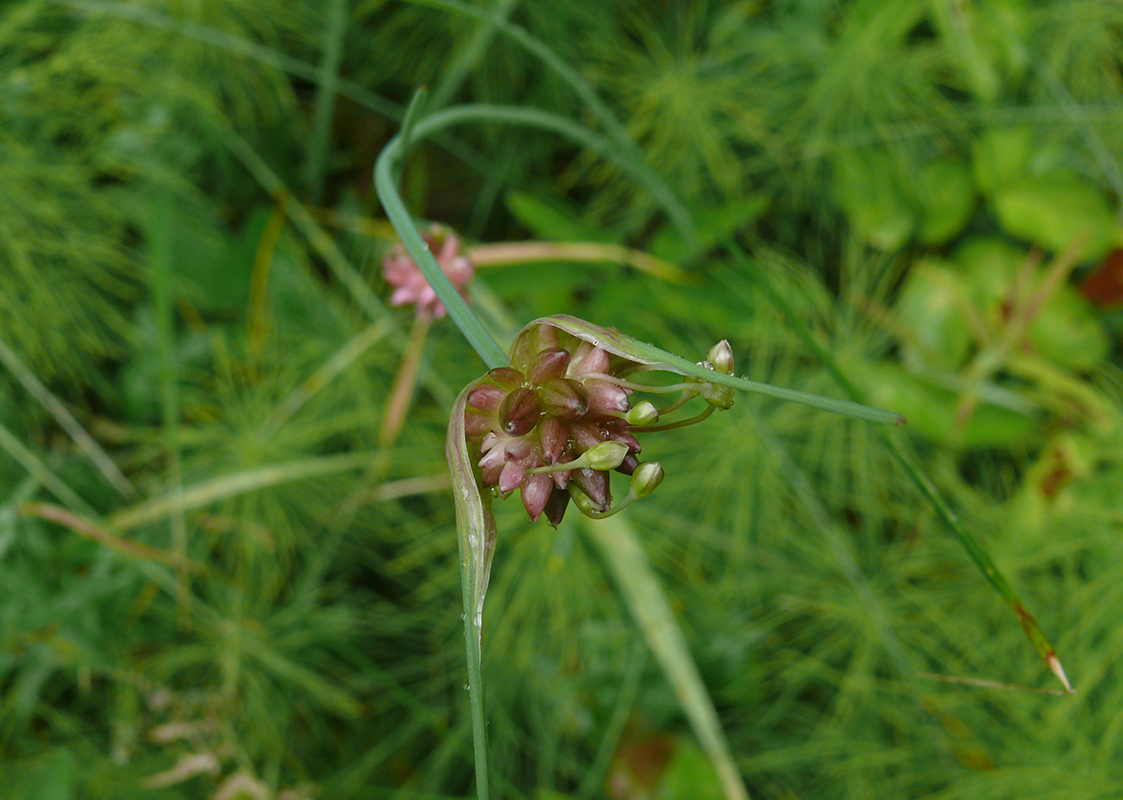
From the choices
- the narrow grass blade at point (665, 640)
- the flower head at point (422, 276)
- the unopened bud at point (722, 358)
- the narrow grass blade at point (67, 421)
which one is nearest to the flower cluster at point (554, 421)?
the unopened bud at point (722, 358)

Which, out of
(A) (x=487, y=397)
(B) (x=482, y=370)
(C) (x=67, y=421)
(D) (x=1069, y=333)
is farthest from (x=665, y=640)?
(C) (x=67, y=421)

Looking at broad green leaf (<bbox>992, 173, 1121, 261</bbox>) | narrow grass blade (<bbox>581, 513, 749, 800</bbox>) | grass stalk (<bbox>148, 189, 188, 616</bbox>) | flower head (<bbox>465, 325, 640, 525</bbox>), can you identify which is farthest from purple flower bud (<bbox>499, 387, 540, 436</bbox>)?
broad green leaf (<bbox>992, 173, 1121, 261</bbox>)

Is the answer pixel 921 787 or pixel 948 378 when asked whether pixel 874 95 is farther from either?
pixel 921 787

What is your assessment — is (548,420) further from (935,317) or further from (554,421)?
(935,317)

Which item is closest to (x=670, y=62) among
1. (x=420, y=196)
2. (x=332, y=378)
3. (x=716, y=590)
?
(x=420, y=196)

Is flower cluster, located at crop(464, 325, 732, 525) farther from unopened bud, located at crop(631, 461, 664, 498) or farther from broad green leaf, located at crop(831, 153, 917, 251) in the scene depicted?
broad green leaf, located at crop(831, 153, 917, 251)

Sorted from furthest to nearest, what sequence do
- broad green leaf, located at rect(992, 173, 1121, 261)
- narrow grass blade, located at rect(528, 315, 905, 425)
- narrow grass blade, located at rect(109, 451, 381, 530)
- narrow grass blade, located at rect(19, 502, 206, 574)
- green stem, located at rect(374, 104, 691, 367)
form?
broad green leaf, located at rect(992, 173, 1121, 261), narrow grass blade, located at rect(109, 451, 381, 530), narrow grass blade, located at rect(19, 502, 206, 574), green stem, located at rect(374, 104, 691, 367), narrow grass blade, located at rect(528, 315, 905, 425)

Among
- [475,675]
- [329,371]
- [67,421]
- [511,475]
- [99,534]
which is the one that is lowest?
[475,675]
